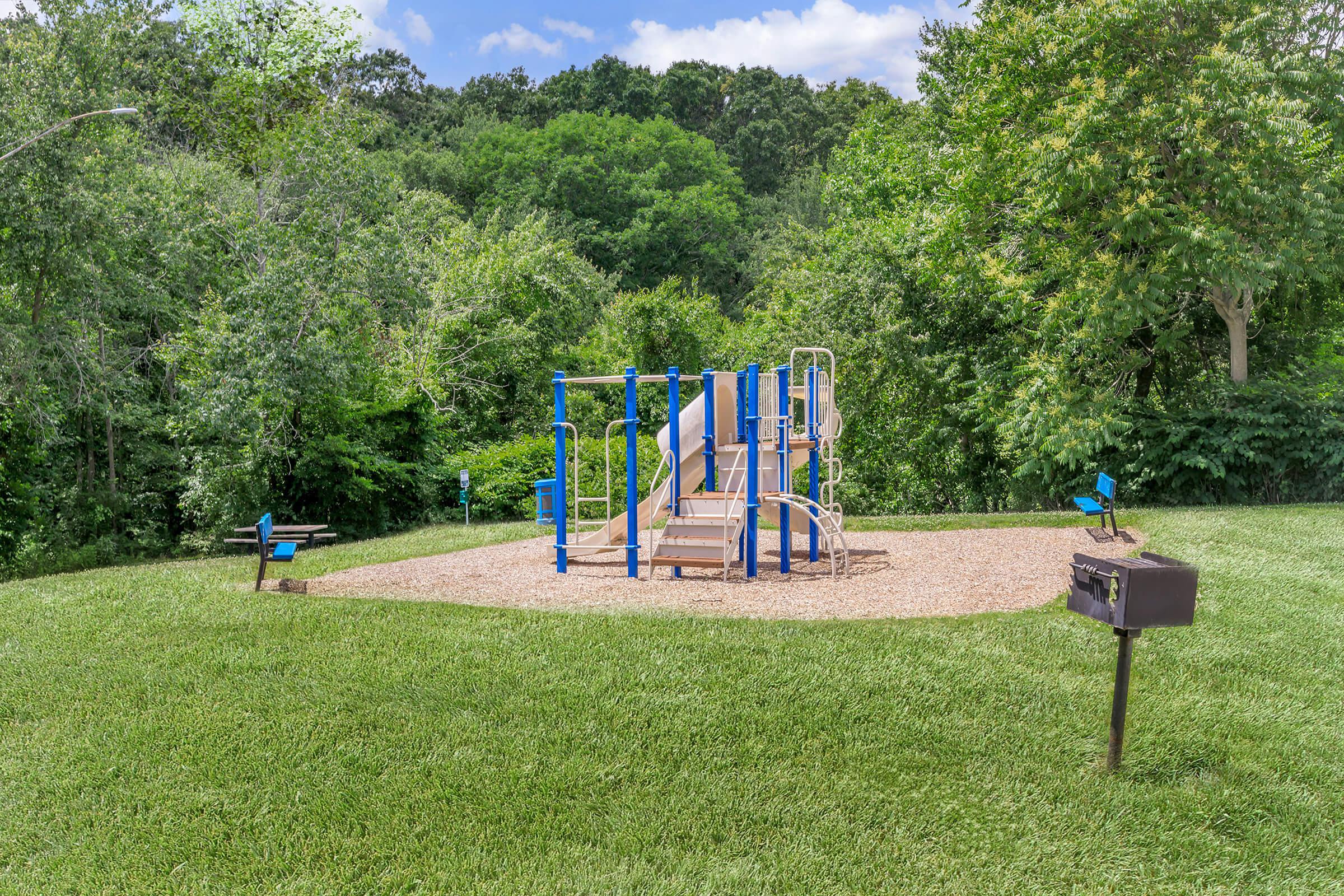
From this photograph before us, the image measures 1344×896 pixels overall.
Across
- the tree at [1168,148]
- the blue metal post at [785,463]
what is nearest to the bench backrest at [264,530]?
the blue metal post at [785,463]

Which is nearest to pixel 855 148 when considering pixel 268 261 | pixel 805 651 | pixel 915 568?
pixel 268 261

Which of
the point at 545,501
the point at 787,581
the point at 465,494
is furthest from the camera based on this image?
the point at 465,494

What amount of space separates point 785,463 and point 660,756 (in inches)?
225

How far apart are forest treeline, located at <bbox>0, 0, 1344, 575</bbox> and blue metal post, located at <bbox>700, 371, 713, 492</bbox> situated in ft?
20.3

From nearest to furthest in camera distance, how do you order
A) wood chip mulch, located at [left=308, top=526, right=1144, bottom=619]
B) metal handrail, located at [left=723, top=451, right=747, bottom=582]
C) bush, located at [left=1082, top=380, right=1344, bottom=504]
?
wood chip mulch, located at [left=308, top=526, right=1144, bottom=619], metal handrail, located at [left=723, top=451, right=747, bottom=582], bush, located at [left=1082, top=380, right=1344, bottom=504]

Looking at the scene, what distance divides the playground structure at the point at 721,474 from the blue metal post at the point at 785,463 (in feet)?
0.04

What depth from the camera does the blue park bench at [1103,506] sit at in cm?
1075

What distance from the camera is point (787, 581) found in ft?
31.2

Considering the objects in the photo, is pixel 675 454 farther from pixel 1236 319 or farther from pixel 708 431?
pixel 1236 319

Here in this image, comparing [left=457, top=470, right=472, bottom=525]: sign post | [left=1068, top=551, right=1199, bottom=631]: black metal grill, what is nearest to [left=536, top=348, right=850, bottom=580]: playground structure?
[left=457, top=470, right=472, bottom=525]: sign post

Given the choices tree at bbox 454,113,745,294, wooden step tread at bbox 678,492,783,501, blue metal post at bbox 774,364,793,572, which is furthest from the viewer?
tree at bbox 454,113,745,294

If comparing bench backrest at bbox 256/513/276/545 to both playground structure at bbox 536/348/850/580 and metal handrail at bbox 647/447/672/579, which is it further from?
metal handrail at bbox 647/447/672/579

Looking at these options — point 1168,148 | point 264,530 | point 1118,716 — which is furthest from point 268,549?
point 1168,148

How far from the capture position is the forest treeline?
1288 centimetres
